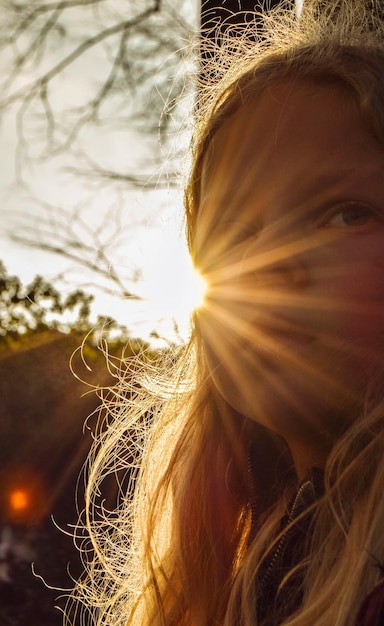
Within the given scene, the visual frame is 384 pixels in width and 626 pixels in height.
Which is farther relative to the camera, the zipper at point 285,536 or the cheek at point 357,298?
the zipper at point 285,536

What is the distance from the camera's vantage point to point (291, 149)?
4.87 ft

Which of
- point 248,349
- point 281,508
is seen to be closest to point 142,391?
point 281,508

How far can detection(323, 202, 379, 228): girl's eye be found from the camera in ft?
4.49

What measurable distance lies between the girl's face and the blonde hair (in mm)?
74

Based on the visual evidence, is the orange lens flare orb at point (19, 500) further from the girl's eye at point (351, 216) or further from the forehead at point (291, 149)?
the girl's eye at point (351, 216)

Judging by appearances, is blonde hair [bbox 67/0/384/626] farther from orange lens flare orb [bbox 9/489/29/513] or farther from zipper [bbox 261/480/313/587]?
orange lens flare orb [bbox 9/489/29/513]

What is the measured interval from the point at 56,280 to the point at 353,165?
2345 millimetres

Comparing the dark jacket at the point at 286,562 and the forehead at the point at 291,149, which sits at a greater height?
the forehead at the point at 291,149

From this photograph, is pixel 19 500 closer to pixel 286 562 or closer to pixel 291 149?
pixel 286 562

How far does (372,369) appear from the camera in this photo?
1366 millimetres

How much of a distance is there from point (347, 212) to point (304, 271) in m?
0.15

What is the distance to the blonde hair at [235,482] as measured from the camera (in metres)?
1.32

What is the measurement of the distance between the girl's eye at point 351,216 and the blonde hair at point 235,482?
0.17 metres

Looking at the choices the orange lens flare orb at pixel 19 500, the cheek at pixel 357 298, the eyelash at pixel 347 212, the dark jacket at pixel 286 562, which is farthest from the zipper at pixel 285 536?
the orange lens flare orb at pixel 19 500
